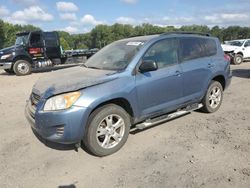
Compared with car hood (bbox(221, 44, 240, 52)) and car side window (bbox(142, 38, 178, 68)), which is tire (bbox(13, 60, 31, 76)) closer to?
car hood (bbox(221, 44, 240, 52))

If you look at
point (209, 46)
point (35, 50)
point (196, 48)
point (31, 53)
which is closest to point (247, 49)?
point (35, 50)

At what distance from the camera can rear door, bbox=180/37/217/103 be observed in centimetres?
583

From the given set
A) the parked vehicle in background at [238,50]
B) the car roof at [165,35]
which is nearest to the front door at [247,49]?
the parked vehicle in background at [238,50]

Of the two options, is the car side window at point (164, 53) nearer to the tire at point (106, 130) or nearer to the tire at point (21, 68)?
the tire at point (106, 130)

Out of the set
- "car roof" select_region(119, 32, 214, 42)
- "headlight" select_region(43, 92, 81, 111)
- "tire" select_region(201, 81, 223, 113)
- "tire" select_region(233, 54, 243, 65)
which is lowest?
"tire" select_region(233, 54, 243, 65)

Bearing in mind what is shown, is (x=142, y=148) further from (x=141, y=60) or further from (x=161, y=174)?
(x=141, y=60)

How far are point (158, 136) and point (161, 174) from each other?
1.40 metres

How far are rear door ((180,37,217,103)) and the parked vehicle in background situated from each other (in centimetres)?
1272

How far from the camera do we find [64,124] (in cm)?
423

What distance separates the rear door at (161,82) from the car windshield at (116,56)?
0.26 metres

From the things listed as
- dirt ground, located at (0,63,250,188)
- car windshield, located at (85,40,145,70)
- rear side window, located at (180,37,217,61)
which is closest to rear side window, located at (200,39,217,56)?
rear side window, located at (180,37,217,61)

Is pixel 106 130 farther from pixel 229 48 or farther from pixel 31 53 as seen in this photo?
pixel 229 48

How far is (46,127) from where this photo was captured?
4.34 metres

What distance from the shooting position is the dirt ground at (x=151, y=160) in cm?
394
